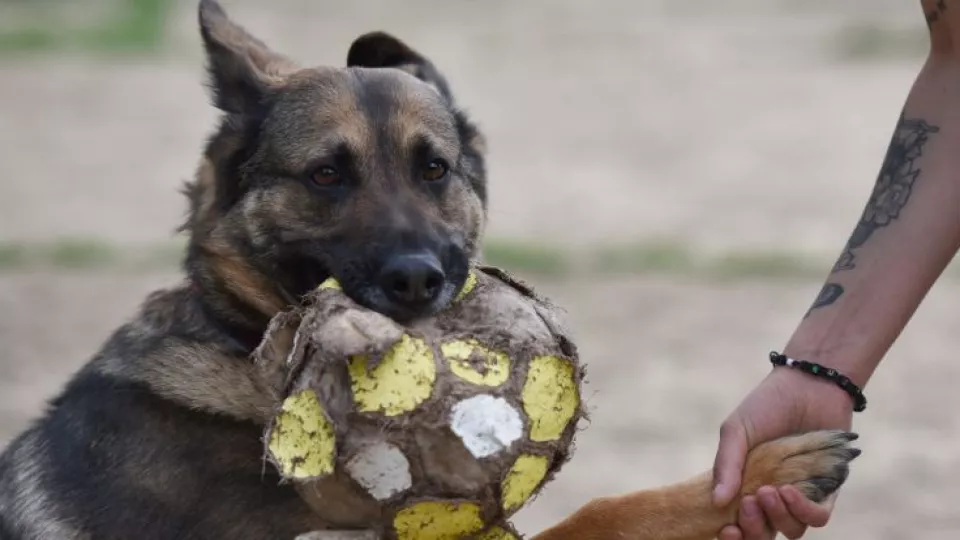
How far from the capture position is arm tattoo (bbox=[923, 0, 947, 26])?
4062mm

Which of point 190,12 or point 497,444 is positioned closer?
point 497,444

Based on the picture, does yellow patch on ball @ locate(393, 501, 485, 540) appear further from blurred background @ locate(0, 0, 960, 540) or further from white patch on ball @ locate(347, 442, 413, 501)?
blurred background @ locate(0, 0, 960, 540)

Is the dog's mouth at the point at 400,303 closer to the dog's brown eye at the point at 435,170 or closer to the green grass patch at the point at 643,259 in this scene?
the dog's brown eye at the point at 435,170

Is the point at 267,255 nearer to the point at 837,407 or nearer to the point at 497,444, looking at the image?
the point at 497,444

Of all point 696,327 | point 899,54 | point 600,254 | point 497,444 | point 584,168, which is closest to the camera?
point 497,444

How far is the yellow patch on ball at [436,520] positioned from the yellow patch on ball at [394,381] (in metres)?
0.23

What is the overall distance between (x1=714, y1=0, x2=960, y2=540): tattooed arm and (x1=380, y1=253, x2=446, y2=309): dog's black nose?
2.73 ft

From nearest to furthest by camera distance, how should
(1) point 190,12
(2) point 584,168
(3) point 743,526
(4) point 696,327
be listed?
(3) point 743,526 → (4) point 696,327 → (2) point 584,168 → (1) point 190,12

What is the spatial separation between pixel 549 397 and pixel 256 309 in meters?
1.23

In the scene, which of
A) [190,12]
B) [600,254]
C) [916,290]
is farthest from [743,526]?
[190,12]

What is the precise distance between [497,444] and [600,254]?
7.39m

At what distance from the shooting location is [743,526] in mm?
3914

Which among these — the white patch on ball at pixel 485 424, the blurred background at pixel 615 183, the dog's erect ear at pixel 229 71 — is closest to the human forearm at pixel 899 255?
the blurred background at pixel 615 183

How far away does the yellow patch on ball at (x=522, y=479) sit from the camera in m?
3.48
